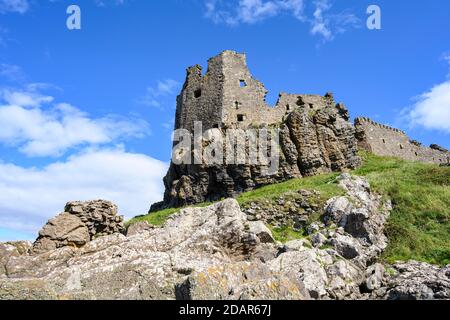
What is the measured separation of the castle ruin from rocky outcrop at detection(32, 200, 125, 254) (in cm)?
1623

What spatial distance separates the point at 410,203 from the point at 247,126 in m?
15.2

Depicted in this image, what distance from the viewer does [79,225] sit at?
15.0 meters

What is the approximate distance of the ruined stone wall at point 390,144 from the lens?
4770 centimetres

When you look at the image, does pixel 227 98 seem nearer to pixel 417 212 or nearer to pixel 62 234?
pixel 417 212

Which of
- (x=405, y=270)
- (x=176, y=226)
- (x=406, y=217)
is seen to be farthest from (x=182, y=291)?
(x=406, y=217)

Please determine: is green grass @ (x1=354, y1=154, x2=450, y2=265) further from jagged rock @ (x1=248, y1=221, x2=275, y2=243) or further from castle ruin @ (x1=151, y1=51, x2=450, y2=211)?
jagged rock @ (x1=248, y1=221, x2=275, y2=243)

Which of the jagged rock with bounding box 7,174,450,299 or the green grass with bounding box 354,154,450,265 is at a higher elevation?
the green grass with bounding box 354,154,450,265

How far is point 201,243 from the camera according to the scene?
12555mm

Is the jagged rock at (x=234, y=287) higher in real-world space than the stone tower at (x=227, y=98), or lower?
lower

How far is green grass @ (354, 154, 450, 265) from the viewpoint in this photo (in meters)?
20.0

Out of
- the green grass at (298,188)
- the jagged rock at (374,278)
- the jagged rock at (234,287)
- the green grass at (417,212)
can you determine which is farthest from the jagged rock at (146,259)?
the green grass at (298,188)

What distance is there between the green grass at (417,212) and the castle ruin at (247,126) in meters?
3.99

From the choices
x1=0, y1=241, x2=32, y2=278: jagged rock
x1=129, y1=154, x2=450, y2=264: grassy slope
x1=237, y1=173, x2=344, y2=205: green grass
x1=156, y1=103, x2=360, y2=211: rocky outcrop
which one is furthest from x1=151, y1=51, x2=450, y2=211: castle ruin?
x1=0, y1=241, x2=32, y2=278: jagged rock

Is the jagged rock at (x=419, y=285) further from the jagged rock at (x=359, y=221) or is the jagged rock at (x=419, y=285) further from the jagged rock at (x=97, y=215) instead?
the jagged rock at (x=97, y=215)
